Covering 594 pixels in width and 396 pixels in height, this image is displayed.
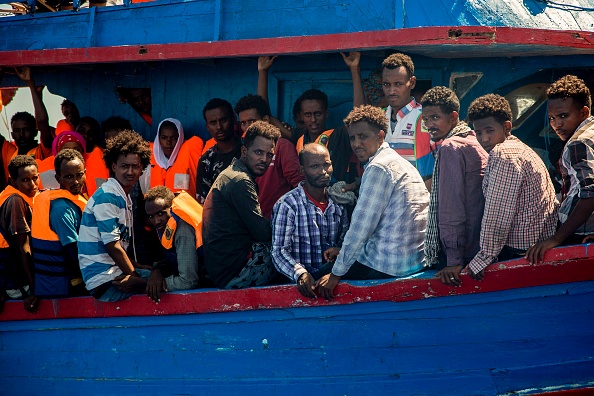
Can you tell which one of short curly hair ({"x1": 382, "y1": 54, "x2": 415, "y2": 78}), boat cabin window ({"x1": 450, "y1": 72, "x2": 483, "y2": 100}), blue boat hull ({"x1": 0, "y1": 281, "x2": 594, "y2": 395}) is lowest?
blue boat hull ({"x1": 0, "y1": 281, "x2": 594, "y2": 395})

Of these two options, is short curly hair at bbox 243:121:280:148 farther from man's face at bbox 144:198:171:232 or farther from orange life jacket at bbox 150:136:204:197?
orange life jacket at bbox 150:136:204:197

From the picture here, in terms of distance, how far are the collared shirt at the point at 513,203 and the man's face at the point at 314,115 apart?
1932mm

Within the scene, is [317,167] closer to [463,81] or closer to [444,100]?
[444,100]

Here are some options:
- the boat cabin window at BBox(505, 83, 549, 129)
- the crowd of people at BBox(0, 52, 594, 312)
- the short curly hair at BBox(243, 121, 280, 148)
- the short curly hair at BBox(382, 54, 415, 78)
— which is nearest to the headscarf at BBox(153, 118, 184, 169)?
the crowd of people at BBox(0, 52, 594, 312)

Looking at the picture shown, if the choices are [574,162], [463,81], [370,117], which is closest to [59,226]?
[370,117]

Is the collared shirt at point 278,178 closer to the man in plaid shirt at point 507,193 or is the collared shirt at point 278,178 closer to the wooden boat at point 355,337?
the wooden boat at point 355,337

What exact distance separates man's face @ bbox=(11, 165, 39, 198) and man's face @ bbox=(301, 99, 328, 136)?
7.63 ft

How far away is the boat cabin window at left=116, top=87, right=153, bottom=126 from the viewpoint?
8026mm

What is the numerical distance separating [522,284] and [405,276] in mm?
726

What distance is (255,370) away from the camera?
5.52 meters

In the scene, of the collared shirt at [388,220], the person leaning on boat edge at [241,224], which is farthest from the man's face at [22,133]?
the collared shirt at [388,220]

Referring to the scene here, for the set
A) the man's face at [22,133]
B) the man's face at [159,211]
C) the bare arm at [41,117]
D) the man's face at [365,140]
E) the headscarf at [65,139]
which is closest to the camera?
the man's face at [365,140]

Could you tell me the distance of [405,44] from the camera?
5516 mm

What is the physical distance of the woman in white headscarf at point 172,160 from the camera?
23.4 feet
